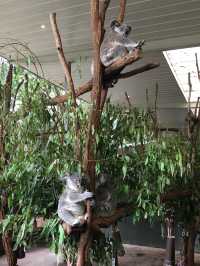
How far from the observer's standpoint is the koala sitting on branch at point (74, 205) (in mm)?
1617

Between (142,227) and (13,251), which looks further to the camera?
(142,227)

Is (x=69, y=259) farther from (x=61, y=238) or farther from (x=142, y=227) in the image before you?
(x=142, y=227)

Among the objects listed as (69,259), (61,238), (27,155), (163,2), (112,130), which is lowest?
(69,259)

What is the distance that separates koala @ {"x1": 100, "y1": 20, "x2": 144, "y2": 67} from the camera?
1.72m

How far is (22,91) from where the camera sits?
7.09ft

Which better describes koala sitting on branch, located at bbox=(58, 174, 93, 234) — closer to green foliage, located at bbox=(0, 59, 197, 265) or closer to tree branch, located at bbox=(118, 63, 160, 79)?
green foliage, located at bbox=(0, 59, 197, 265)

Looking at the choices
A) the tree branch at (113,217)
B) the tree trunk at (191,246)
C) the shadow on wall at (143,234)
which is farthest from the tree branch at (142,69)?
the shadow on wall at (143,234)

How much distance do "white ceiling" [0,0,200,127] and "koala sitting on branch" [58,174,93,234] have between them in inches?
77.1

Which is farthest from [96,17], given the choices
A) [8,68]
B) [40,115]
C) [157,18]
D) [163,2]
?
[157,18]

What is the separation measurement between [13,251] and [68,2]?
2606 millimetres

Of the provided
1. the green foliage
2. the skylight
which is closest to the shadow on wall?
the skylight

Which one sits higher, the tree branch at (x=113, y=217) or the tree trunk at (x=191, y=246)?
the tree branch at (x=113, y=217)

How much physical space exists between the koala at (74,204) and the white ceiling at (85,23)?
1.96m

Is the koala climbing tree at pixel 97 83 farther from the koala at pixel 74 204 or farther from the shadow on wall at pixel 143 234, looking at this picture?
the shadow on wall at pixel 143 234
